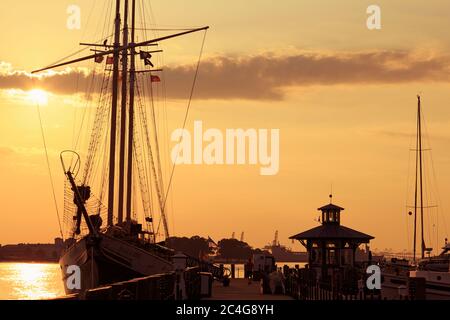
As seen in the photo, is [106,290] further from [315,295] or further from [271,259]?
[271,259]

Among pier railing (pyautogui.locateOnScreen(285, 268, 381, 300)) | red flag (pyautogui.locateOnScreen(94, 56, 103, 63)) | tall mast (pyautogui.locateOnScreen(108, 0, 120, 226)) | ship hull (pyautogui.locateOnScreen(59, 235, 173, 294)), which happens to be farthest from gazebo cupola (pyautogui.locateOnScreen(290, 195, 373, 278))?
red flag (pyautogui.locateOnScreen(94, 56, 103, 63))

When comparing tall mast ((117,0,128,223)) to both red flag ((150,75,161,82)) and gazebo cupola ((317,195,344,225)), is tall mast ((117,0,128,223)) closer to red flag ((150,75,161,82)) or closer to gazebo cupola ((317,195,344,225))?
red flag ((150,75,161,82))

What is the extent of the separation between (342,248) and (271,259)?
43.7 ft

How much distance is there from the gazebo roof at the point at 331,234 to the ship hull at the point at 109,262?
9.95m

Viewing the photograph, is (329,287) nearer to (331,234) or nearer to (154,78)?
(331,234)

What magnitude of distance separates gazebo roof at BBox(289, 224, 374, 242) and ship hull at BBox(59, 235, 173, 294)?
9.95 meters

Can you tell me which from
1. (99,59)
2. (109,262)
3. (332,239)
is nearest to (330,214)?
(332,239)

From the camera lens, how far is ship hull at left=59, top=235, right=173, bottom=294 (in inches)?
3036

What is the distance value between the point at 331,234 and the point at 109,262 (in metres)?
16.0

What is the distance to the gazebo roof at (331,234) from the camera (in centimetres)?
7581

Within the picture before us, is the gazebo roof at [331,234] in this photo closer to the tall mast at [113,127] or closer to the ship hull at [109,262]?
the ship hull at [109,262]

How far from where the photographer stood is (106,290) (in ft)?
94.0

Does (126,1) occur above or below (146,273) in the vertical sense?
above
